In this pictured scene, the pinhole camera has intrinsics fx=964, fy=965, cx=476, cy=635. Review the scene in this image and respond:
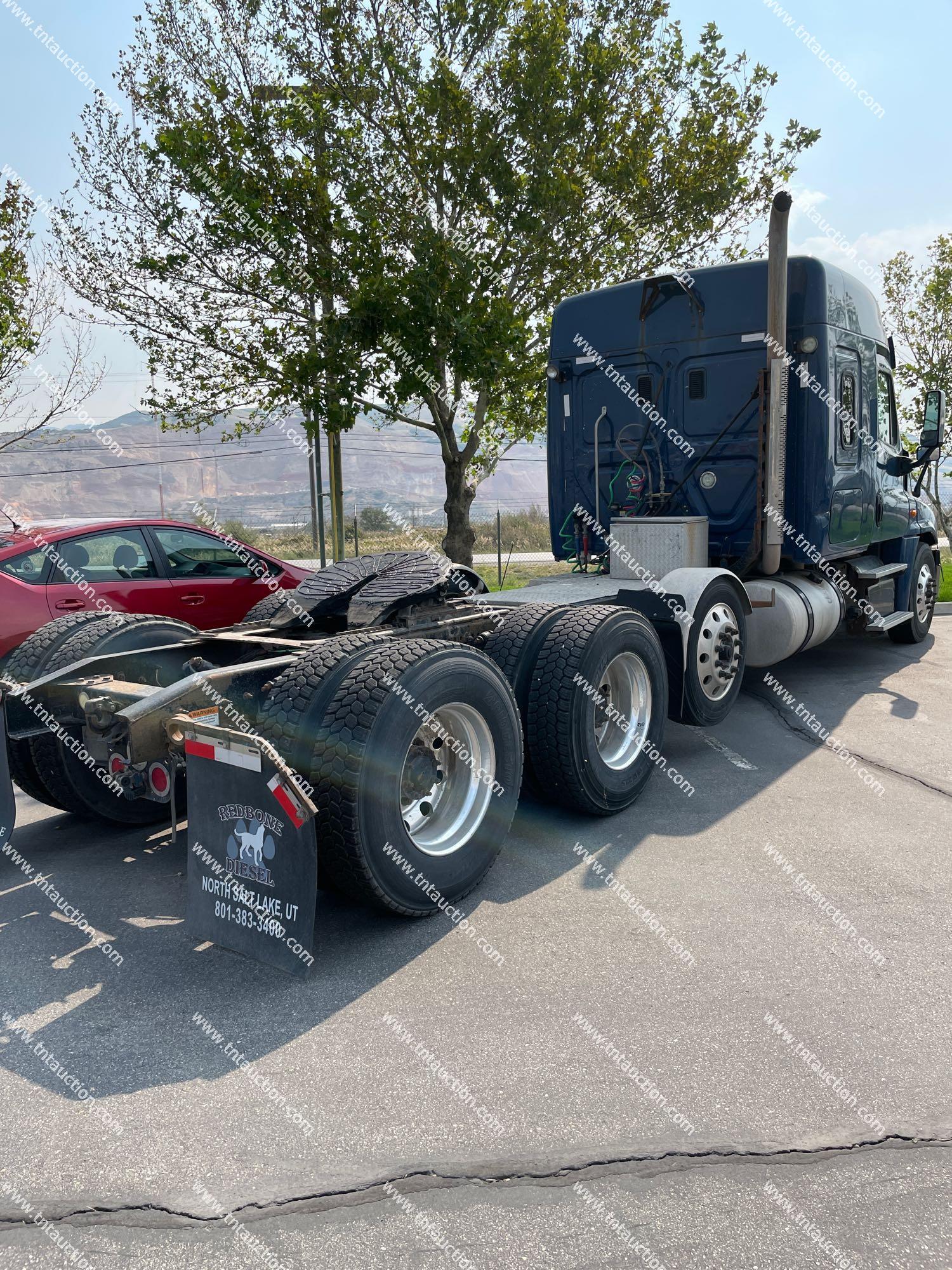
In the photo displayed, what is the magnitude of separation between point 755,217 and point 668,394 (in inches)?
239

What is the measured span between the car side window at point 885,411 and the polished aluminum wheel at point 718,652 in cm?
311

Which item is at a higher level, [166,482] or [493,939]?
[166,482]

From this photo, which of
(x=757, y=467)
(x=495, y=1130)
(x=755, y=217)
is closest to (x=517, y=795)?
(x=495, y=1130)

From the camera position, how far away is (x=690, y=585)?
616cm

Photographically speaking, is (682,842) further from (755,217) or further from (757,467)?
(755,217)

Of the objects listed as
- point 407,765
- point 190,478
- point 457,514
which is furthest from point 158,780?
point 190,478

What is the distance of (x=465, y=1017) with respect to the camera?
3250 millimetres

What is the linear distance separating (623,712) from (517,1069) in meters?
2.84

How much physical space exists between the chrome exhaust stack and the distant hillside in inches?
2846

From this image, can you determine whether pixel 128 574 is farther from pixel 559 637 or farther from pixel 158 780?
pixel 559 637

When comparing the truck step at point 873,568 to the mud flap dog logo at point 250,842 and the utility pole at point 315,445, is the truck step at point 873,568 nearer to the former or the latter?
the utility pole at point 315,445

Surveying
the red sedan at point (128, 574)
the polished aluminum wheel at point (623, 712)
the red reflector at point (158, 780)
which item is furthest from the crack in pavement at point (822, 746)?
the red reflector at point (158, 780)

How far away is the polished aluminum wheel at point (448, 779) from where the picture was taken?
409cm

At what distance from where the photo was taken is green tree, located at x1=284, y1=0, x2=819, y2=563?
10039 mm
